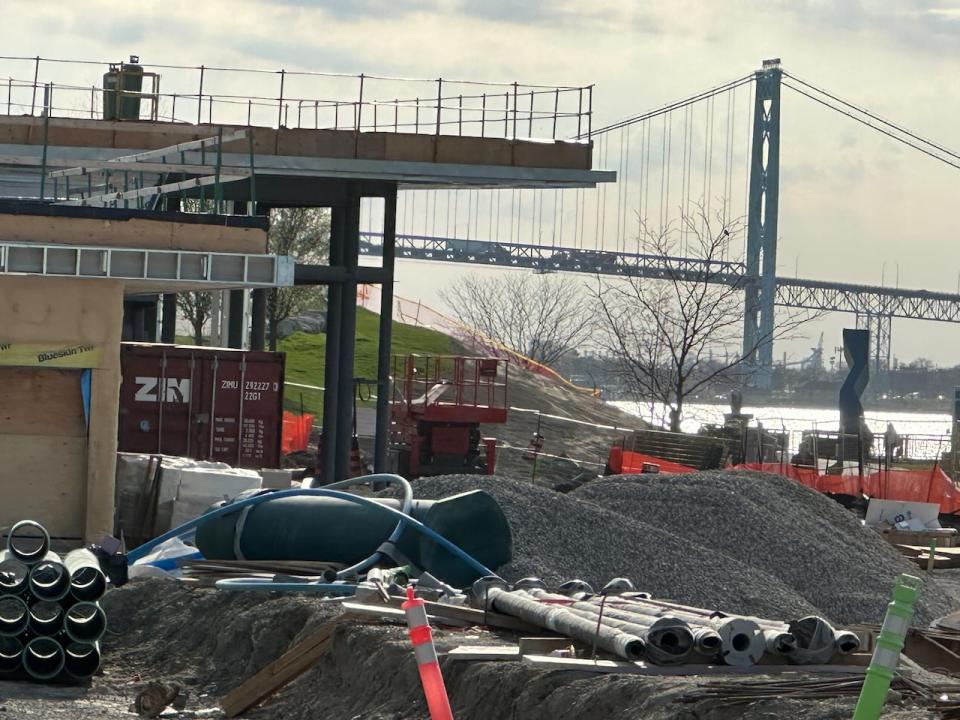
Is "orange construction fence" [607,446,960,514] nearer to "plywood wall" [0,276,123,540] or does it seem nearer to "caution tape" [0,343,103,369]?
"plywood wall" [0,276,123,540]

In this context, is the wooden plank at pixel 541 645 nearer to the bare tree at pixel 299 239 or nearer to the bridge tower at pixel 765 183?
the bare tree at pixel 299 239

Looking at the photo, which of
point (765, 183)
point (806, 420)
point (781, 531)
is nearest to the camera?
point (781, 531)

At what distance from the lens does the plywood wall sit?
20609mm

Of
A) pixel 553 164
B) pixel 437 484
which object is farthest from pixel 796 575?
pixel 553 164

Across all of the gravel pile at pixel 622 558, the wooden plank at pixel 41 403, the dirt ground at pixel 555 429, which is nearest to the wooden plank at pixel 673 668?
the gravel pile at pixel 622 558

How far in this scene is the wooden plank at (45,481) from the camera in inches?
821

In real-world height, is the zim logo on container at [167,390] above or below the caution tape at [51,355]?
below

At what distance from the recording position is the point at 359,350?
75.7 metres

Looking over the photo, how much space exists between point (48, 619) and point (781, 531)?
35.7ft

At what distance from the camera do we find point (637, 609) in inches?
480

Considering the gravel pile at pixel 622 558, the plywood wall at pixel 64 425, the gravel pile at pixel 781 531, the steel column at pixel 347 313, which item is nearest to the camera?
the gravel pile at pixel 622 558

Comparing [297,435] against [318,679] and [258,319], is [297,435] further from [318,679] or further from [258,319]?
[318,679]

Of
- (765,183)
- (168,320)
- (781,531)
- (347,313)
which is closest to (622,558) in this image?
(781,531)

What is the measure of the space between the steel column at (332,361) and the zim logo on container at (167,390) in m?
4.69
